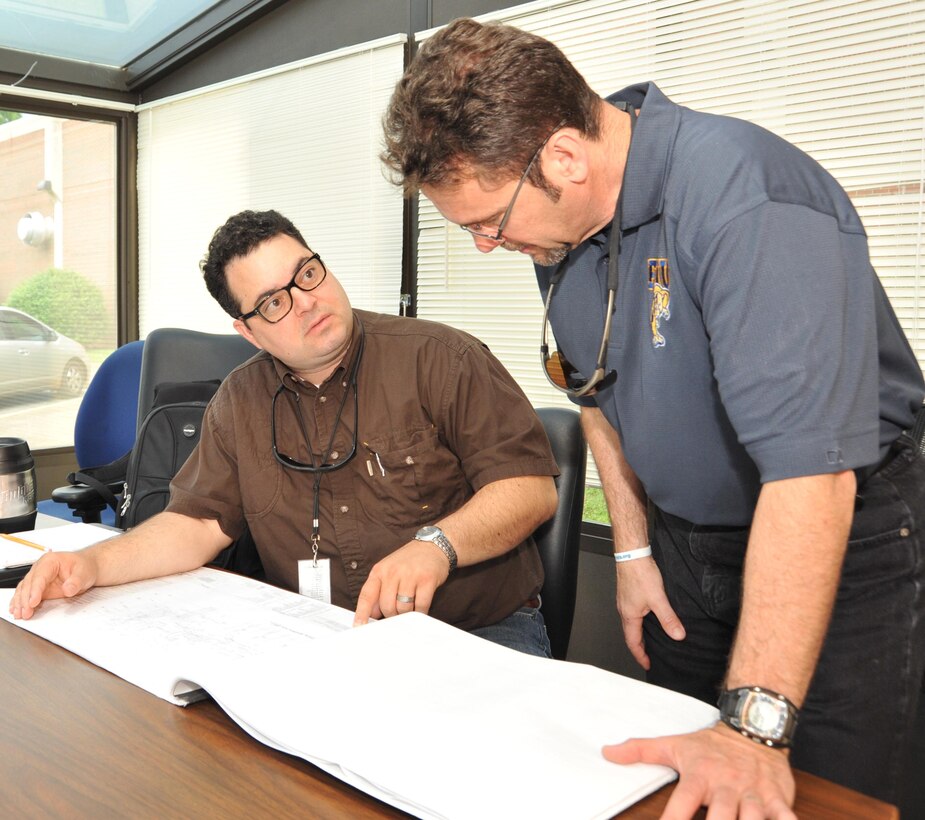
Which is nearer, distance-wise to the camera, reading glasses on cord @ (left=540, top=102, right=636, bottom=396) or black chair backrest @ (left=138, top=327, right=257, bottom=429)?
reading glasses on cord @ (left=540, top=102, right=636, bottom=396)

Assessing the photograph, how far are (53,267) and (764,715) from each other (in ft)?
15.8

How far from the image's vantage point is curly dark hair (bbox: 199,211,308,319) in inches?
72.7

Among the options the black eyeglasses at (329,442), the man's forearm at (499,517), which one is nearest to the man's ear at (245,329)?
the black eyeglasses at (329,442)

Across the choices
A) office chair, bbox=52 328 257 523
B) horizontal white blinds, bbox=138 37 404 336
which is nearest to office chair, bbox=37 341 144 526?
office chair, bbox=52 328 257 523

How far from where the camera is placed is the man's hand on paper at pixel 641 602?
1463 mm

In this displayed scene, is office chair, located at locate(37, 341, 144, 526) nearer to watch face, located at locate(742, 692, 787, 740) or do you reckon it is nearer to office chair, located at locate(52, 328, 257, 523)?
office chair, located at locate(52, 328, 257, 523)

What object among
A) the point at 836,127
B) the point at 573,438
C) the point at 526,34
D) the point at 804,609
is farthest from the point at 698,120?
the point at 836,127

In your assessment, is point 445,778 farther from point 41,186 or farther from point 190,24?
point 41,186

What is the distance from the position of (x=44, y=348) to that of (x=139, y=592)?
3.78 m

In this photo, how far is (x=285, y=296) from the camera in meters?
1.81

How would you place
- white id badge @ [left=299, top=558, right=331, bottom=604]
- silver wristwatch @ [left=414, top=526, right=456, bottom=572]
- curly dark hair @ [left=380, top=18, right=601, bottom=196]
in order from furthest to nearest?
white id badge @ [left=299, top=558, right=331, bottom=604] → silver wristwatch @ [left=414, top=526, right=456, bottom=572] → curly dark hair @ [left=380, top=18, right=601, bottom=196]

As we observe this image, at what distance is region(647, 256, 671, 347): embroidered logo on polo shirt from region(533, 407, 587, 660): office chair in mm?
614

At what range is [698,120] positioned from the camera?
3.53ft

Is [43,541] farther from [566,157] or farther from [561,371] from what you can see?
[566,157]
